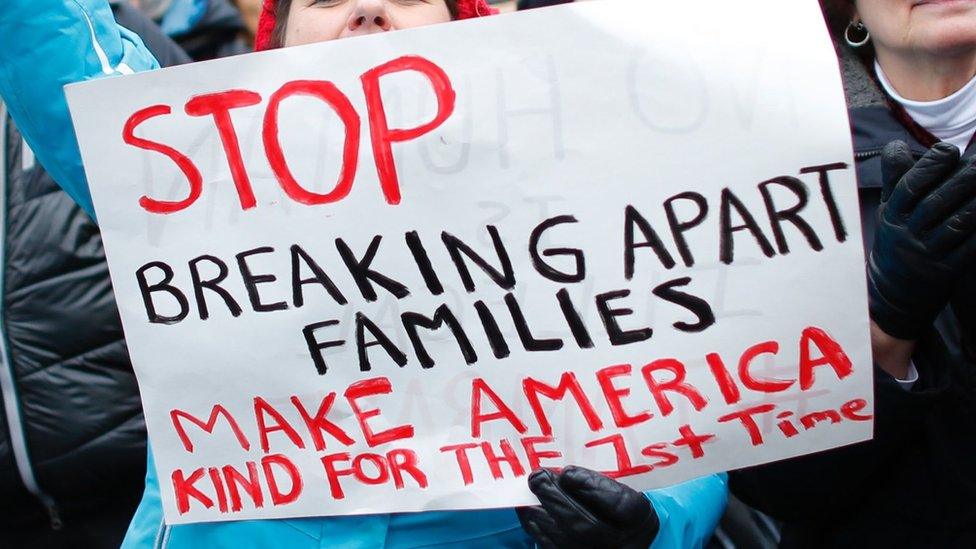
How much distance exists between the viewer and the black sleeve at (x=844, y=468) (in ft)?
4.41

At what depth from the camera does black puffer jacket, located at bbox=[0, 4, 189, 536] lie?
2027 mm

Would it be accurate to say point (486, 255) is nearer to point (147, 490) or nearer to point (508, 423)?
point (508, 423)

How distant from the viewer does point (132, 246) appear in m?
1.33

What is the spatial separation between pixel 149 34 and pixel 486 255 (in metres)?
1.31

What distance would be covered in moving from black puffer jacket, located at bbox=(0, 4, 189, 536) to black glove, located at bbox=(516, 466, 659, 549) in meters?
1.06

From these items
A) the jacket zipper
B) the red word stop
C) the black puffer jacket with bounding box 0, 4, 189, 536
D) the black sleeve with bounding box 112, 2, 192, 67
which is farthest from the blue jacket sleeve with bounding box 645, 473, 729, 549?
the black sleeve with bounding box 112, 2, 192, 67

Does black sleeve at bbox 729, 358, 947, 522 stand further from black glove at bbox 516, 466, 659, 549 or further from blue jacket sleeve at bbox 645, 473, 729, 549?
black glove at bbox 516, 466, 659, 549

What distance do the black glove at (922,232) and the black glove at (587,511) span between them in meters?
0.38

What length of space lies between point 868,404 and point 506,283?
44 centimetres

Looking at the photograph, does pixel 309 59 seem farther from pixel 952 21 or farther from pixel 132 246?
pixel 952 21

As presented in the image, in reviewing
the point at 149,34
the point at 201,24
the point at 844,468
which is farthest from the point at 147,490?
the point at 201,24

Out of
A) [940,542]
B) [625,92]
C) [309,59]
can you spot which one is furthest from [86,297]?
[940,542]

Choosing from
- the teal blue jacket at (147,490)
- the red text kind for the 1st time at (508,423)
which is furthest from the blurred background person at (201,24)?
the red text kind for the 1st time at (508,423)

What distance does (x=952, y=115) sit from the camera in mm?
1587
